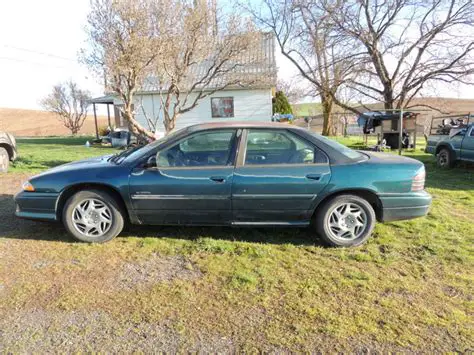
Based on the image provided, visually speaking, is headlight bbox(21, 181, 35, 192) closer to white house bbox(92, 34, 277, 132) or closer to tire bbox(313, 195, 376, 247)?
tire bbox(313, 195, 376, 247)

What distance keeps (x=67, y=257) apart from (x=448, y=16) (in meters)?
19.2

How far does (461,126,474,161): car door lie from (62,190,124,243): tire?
9.11m

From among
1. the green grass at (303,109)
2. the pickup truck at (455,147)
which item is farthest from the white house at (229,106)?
the green grass at (303,109)

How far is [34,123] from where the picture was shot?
148ft

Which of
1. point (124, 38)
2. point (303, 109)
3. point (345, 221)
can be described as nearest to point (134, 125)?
point (124, 38)

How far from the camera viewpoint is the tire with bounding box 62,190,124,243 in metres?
3.86

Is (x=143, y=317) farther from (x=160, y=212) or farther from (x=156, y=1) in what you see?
(x=156, y=1)

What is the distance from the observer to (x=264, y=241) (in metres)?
4.03

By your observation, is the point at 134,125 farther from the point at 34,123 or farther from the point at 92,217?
the point at 34,123

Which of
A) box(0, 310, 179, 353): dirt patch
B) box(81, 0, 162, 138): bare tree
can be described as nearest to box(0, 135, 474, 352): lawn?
box(0, 310, 179, 353): dirt patch

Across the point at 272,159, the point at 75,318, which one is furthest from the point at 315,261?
the point at 75,318

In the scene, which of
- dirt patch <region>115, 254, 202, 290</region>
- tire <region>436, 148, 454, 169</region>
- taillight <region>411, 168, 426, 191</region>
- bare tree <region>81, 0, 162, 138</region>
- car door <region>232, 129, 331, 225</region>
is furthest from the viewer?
tire <region>436, 148, 454, 169</region>

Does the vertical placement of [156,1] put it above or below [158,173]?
above

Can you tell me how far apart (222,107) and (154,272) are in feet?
54.3
